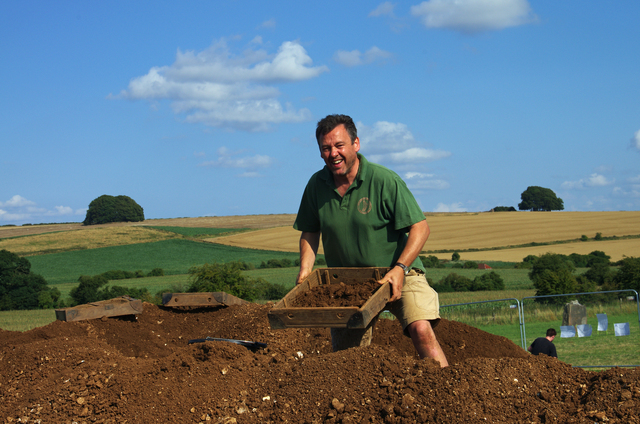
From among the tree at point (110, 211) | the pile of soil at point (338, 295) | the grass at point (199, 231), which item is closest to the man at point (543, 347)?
the pile of soil at point (338, 295)

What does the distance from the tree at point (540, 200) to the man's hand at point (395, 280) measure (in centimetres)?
7653

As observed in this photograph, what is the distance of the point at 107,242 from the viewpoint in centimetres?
5447

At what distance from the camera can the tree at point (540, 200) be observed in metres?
74.7

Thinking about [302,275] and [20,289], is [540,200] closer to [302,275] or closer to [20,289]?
[20,289]

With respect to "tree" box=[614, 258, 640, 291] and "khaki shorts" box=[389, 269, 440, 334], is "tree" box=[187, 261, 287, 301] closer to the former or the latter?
"khaki shorts" box=[389, 269, 440, 334]

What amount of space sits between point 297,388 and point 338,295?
78cm

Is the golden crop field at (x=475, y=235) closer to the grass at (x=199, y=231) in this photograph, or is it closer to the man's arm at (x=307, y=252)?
the grass at (x=199, y=231)

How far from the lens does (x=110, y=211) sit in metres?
76.4

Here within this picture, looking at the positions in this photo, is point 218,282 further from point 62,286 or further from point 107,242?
point 107,242

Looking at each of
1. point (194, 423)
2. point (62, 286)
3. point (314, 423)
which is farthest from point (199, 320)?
point (62, 286)

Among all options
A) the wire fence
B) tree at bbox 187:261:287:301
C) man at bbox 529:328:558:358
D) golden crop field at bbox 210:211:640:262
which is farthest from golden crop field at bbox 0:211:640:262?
man at bbox 529:328:558:358

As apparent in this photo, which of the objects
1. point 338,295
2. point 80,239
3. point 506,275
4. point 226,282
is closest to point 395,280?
point 338,295

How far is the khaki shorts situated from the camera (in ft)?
13.8

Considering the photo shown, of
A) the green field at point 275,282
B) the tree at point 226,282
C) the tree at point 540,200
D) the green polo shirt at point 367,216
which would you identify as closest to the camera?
the green polo shirt at point 367,216
